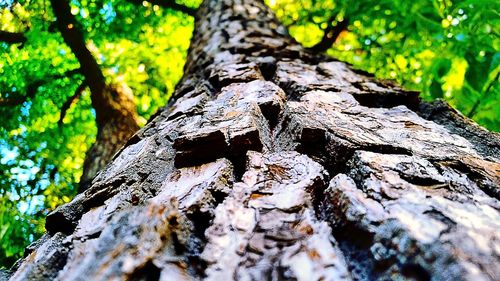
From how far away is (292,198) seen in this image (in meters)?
0.94

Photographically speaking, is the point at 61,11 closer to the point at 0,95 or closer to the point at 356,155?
the point at 0,95

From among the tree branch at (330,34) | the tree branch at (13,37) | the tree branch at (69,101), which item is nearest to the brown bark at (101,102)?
the tree branch at (13,37)

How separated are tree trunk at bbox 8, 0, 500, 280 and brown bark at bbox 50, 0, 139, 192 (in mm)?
2399

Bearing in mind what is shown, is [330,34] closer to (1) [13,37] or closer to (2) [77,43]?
(2) [77,43]

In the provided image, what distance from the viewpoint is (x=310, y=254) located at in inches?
29.8

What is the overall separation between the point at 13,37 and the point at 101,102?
1.10 m

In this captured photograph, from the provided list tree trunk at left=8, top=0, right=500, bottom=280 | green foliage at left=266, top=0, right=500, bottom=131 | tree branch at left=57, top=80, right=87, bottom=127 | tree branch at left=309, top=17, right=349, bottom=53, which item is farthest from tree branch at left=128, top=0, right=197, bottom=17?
tree trunk at left=8, top=0, right=500, bottom=280

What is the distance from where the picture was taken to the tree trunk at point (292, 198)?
73 cm

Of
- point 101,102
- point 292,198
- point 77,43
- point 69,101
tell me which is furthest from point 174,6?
point 292,198

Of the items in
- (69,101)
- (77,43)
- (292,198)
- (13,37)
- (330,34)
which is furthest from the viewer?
(330,34)

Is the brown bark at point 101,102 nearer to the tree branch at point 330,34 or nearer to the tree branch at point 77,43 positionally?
the tree branch at point 77,43

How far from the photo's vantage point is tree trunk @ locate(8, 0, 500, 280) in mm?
732

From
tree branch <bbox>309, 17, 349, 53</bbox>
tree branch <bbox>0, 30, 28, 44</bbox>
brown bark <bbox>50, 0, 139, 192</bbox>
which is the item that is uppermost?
tree branch <bbox>0, 30, 28, 44</bbox>

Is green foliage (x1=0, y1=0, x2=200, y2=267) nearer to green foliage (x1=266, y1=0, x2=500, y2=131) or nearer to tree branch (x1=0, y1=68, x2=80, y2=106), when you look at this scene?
tree branch (x1=0, y1=68, x2=80, y2=106)
